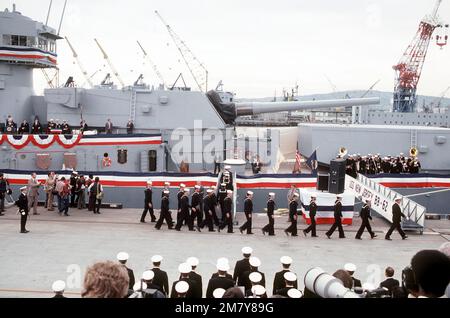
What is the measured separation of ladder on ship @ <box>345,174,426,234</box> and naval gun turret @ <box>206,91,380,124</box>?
571 centimetres

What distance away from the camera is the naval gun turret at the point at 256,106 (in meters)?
18.1

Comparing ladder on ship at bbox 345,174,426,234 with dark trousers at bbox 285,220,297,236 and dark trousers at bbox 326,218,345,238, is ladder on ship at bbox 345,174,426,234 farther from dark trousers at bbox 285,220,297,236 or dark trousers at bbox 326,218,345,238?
dark trousers at bbox 285,220,297,236

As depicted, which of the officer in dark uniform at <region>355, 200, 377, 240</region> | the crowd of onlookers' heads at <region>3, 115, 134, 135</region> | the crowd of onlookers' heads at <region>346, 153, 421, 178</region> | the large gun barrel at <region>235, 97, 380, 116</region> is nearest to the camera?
the officer in dark uniform at <region>355, 200, 377, 240</region>

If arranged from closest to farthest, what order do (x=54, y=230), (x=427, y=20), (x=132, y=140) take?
1. (x=54, y=230)
2. (x=132, y=140)
3. (x=427, y=20)

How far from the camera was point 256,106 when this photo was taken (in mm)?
19562

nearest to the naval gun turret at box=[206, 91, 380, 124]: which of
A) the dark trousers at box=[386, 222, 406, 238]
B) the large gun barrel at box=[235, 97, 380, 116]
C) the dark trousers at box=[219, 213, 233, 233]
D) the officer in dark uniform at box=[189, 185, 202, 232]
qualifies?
the large gun barrel at box=[235, 97, 380, 116]

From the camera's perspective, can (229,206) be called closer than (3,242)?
No

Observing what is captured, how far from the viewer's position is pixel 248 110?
19203mm

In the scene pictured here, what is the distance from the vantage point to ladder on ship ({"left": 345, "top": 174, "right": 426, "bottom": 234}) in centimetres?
1184

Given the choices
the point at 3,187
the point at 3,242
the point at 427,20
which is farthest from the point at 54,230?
the point at 427,20

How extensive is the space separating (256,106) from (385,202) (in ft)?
27.6

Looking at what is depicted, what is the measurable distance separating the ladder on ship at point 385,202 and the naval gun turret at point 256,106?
5708 millimetres
